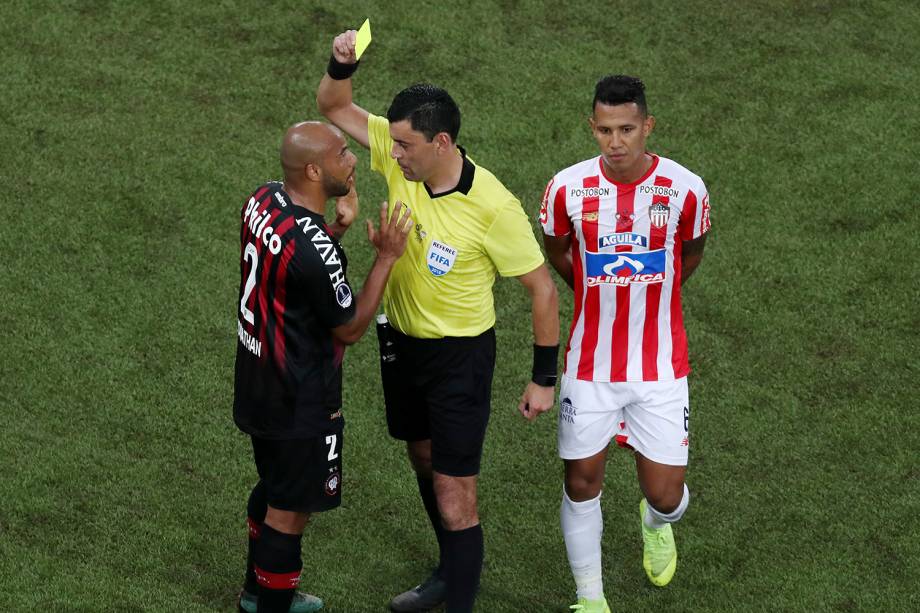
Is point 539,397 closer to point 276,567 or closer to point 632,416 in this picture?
point 632,416

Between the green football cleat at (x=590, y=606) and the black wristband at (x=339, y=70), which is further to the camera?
the green football cleat at (x=590, y=606)

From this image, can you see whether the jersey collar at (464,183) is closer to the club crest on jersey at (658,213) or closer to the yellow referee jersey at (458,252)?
the yellow referee jersey at (458,252)

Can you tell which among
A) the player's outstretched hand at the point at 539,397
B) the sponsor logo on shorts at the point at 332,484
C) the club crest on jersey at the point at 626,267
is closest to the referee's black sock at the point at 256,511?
the sponsor logo on shorts at the point at 332,484

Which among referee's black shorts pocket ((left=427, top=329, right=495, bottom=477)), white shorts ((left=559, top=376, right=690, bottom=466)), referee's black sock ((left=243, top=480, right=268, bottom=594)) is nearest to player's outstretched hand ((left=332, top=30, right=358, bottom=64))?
referee's black shorts pocket ((left=427, top=329, right=495, bottom=477))

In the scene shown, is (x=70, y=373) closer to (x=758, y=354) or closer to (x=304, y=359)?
(x=304, y=359)

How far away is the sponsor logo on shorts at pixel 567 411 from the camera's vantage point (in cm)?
571

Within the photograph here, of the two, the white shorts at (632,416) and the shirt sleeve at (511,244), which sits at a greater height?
the shirt sleeve at (511,244)

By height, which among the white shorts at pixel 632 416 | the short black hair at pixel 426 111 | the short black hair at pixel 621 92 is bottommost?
the white shorts at pixel 632 416

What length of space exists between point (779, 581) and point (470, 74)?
4.94 m

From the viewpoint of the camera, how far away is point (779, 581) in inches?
242

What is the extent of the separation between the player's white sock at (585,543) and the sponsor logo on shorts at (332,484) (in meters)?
1.09

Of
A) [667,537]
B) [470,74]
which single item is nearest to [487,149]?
[470,74]

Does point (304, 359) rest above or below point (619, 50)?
below

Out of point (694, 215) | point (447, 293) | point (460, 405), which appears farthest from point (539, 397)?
point (694, 215)
